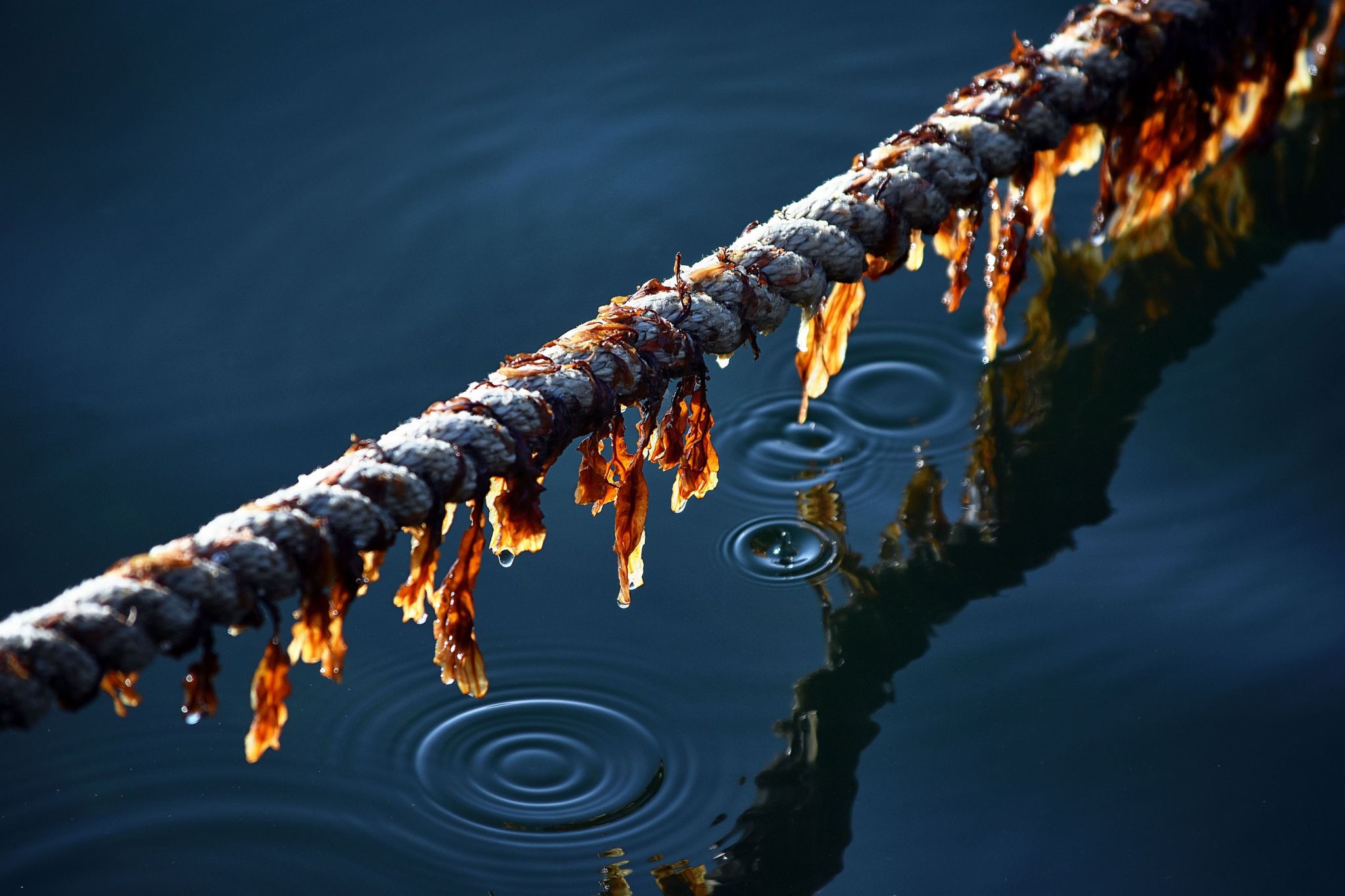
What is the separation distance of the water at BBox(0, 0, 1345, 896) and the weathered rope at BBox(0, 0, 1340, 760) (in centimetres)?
13

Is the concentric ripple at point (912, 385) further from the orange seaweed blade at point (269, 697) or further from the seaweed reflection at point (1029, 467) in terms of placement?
the orange seaweed blade at point (269, 697)

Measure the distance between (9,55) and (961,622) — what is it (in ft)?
5.64

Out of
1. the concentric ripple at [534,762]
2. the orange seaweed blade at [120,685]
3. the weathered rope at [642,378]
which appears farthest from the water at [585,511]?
the orange seaweed blade at [120,685]

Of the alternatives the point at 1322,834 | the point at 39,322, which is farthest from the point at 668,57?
the point at 1322,834

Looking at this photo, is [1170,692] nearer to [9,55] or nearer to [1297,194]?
[1297,194]

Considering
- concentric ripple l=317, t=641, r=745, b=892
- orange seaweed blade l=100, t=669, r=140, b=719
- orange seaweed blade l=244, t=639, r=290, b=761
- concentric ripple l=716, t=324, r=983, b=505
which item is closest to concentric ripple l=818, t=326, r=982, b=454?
concentric ripple l=716, t=324, r=983, b=505

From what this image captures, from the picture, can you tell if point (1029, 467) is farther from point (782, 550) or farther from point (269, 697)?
point (269, 697)

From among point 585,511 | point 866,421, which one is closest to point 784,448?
point 866,421

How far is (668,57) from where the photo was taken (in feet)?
6.92

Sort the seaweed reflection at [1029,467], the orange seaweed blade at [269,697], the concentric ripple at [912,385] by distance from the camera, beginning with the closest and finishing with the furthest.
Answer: the orange seaweed blade at [269,697] < the seaweed reflection at [1029,467] < the concentric ripple at [912,385]

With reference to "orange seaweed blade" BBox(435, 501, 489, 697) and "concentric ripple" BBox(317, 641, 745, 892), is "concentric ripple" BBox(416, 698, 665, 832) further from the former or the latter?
"orange seaweed blade" BBox(435, 501, 489, 697)

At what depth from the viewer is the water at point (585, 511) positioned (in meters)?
1.12

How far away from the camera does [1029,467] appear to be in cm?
146

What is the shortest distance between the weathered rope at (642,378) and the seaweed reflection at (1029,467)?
9 cm
